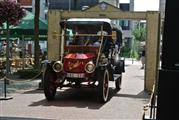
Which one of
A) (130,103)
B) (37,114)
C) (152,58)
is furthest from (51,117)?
(152,58)

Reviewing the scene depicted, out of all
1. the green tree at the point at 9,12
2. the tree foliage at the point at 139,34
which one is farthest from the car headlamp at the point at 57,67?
the tree foliage at the point at 139,34

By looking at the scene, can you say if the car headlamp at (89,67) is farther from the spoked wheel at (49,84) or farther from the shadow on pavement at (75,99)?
the spoked wheel at (49,84)

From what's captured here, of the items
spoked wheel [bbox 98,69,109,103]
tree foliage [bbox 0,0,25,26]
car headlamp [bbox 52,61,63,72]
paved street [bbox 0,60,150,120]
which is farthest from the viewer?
tree foliage [bbox 0,0,25,26]

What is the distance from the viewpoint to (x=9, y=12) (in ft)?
64.7

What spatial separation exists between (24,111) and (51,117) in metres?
1.19

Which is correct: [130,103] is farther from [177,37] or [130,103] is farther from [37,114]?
[177,37]

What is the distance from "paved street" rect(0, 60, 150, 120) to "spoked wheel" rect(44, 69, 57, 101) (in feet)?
0.67

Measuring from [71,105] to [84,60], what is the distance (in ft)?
5.17

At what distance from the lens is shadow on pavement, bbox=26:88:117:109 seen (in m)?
13.2

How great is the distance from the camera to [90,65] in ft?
45.1

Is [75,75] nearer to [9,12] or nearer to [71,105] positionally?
[71,105]

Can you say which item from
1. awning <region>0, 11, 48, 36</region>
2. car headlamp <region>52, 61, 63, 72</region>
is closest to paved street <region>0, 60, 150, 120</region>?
car headlamp <region>52, 61, 63, 72</region>

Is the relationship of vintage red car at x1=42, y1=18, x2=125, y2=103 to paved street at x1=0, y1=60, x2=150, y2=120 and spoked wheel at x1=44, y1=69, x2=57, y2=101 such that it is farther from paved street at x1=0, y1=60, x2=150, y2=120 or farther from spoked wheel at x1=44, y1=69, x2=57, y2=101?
paved street at x1=0, y1=60, x2=150, y2=120

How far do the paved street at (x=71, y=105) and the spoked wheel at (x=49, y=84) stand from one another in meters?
0.21
